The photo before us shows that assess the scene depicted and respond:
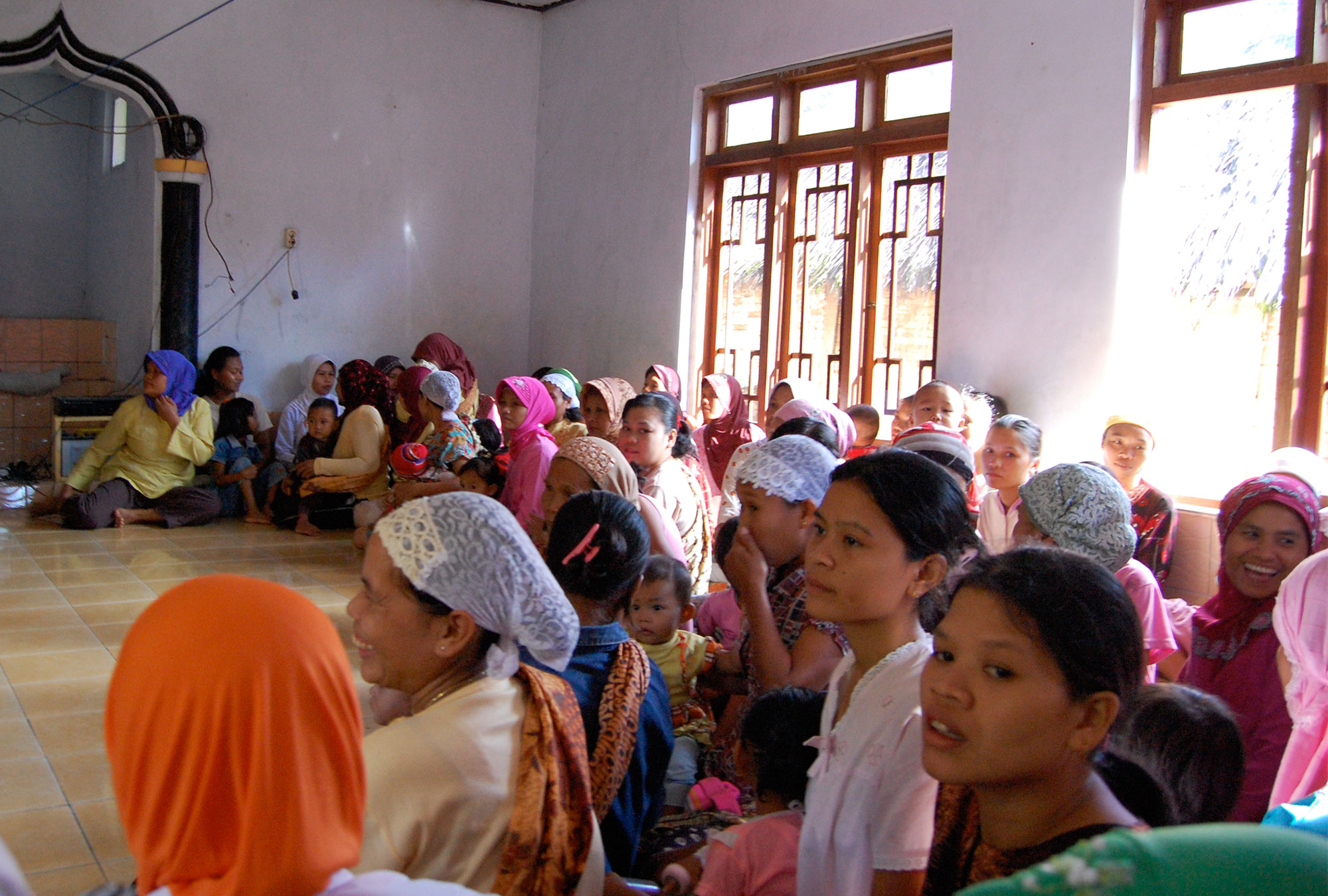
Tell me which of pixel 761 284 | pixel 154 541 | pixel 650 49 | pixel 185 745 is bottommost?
pixel 154 541

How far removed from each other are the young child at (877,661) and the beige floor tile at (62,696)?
2876mm

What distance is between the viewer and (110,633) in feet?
14.9

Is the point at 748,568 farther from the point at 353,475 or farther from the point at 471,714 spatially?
the point at 353,475

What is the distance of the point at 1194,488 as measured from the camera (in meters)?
4.80

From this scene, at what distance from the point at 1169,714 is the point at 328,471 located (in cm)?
614

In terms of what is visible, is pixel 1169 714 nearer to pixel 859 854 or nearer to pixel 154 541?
pixel 859 854

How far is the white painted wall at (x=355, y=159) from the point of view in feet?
25.8

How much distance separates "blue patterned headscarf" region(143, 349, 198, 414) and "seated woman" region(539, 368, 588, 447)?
95.6 inches

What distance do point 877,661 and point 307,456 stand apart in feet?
21.2

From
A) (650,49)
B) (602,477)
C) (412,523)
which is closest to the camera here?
(412,523)

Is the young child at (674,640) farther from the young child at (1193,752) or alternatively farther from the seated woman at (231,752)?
the seated woman at (231,752)

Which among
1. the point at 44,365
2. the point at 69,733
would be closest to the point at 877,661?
the point at 69,733

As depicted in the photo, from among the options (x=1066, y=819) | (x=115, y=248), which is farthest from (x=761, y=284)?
(x=1066, y=819)

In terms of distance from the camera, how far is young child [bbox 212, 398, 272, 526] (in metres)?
7.42
